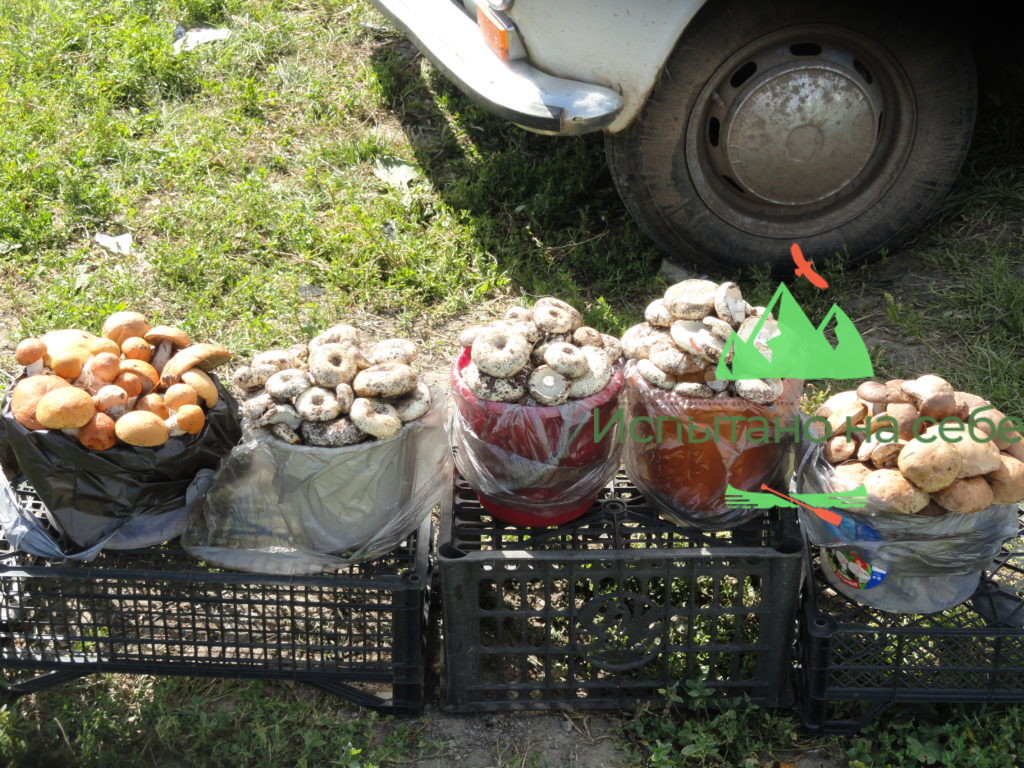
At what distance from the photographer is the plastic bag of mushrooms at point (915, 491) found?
209 cm

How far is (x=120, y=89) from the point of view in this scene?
5.00 m

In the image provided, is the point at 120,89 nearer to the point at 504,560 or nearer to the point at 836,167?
the point at 836,167

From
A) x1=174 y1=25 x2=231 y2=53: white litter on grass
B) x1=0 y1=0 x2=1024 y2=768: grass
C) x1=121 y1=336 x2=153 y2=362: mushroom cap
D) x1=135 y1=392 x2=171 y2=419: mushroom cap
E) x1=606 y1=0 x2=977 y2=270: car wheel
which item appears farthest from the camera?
x1=174 y1=25 x2=231 y2=53: white litter on grass

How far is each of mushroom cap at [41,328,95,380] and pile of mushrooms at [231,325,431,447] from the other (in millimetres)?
324

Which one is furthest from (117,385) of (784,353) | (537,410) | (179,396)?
(784,353)

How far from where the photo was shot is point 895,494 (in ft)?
6.87

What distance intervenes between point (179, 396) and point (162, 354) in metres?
0.21

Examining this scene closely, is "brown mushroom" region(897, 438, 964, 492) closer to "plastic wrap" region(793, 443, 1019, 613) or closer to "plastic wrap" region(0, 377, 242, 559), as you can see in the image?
"plastic wrap" region(793, 443, 1019, 613)

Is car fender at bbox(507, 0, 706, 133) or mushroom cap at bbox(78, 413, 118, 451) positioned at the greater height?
car fender at bbox(507, 0, 706, 133)

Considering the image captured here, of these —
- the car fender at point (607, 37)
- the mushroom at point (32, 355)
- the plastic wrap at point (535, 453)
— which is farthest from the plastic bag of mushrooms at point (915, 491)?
the mushroom at point (32, 355)

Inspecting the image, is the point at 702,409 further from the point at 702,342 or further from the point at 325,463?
the point at 325,463

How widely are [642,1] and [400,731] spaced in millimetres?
2271

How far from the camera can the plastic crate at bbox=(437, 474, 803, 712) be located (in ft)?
7.33

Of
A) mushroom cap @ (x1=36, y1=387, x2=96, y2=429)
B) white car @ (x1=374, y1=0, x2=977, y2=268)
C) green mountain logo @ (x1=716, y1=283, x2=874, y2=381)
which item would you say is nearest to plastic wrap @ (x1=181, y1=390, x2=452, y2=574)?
mushroom cap @ (x1=36, y1=387, x2=96, y2=429)
